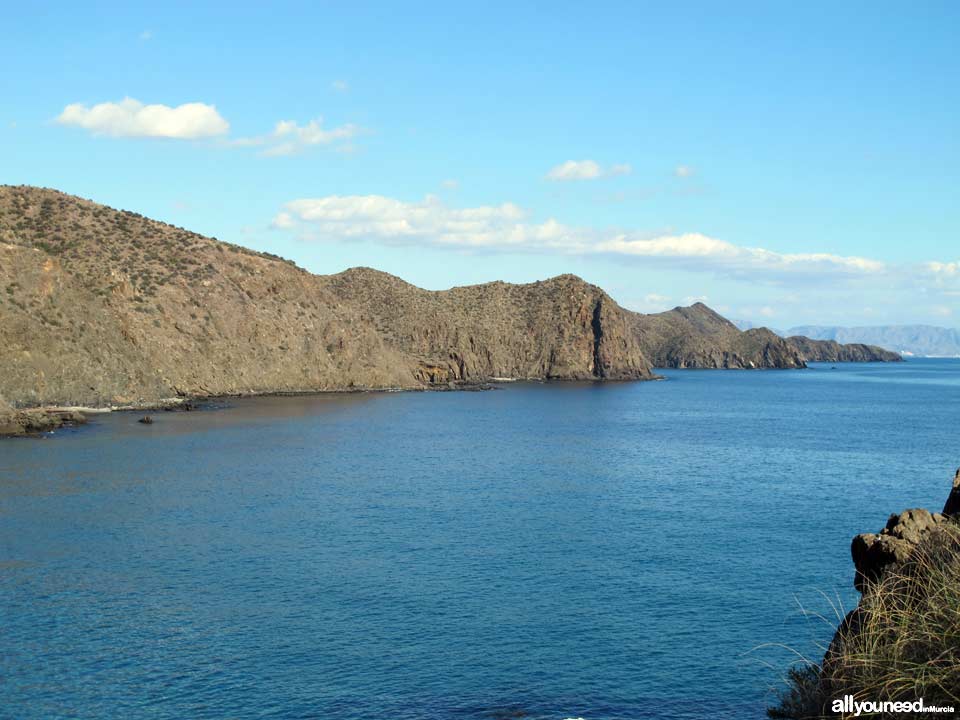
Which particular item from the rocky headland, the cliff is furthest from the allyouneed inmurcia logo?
the rocky headland

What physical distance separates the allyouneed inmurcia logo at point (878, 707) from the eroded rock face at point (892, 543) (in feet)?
12.3

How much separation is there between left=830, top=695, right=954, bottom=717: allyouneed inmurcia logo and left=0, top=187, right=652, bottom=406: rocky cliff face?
7963 cm

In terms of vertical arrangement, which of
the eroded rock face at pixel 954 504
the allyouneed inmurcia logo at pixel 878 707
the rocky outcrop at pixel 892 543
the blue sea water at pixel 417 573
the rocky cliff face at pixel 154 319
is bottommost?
the blue sea water at pixel 417 573

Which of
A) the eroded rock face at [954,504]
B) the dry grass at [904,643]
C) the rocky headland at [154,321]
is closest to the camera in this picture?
the dry grass at [904,643]

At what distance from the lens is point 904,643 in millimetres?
14750

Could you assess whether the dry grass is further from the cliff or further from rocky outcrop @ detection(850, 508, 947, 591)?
rocky outcrop @ detection(850, 508, 947, 591)

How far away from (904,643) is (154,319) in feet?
363

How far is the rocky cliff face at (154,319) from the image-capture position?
88750mm

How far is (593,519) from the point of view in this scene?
146 feet

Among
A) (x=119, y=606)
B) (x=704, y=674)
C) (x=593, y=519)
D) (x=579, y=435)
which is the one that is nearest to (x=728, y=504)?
(x=593, y=519)

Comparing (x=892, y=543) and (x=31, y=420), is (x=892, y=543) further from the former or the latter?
(x=31, y=420)

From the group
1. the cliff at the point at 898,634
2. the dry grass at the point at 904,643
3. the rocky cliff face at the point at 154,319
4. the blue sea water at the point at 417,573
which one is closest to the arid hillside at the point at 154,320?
the rocky cliff face at the point at 154,319

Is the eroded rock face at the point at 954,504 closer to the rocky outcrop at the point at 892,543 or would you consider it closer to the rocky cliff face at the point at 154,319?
the rocky outcrop at the point at 892,543

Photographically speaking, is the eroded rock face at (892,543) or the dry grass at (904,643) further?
the eroded rock face at (892,543)
